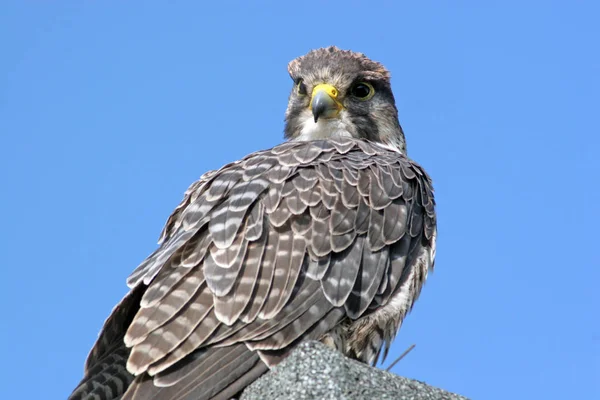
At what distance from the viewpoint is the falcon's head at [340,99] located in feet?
20.1

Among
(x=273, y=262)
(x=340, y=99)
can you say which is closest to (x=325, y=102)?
(x=340, y=99)

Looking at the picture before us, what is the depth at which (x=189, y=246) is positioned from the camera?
4.48 metres

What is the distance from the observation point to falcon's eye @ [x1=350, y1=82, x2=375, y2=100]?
636cm

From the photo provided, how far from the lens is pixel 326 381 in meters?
3.56

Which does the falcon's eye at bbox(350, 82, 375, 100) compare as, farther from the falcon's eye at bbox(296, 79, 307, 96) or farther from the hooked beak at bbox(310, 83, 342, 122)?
the falcon's eye at bbox(296, 79, 307, 96)

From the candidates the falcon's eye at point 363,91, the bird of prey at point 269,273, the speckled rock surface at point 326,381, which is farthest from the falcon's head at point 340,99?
the speckled rock surface at point 326,381

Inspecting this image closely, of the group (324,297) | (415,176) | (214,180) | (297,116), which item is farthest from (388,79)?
(324,297)

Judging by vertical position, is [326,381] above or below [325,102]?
Result: below

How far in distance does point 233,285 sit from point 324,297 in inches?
19.0

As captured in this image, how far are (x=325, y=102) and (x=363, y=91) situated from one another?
50cm

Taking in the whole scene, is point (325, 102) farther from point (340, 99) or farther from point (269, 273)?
point (269, 273)

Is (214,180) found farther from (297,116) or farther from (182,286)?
(297,116)

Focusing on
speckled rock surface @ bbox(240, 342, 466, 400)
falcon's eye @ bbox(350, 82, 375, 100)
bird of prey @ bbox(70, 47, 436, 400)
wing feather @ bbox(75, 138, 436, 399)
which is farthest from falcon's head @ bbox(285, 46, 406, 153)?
speckled rock surface @ bbox(240, 342, 466, 400)

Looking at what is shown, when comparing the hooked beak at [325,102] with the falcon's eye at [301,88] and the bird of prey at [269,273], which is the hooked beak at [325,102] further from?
the bird of prey at [269,273]
